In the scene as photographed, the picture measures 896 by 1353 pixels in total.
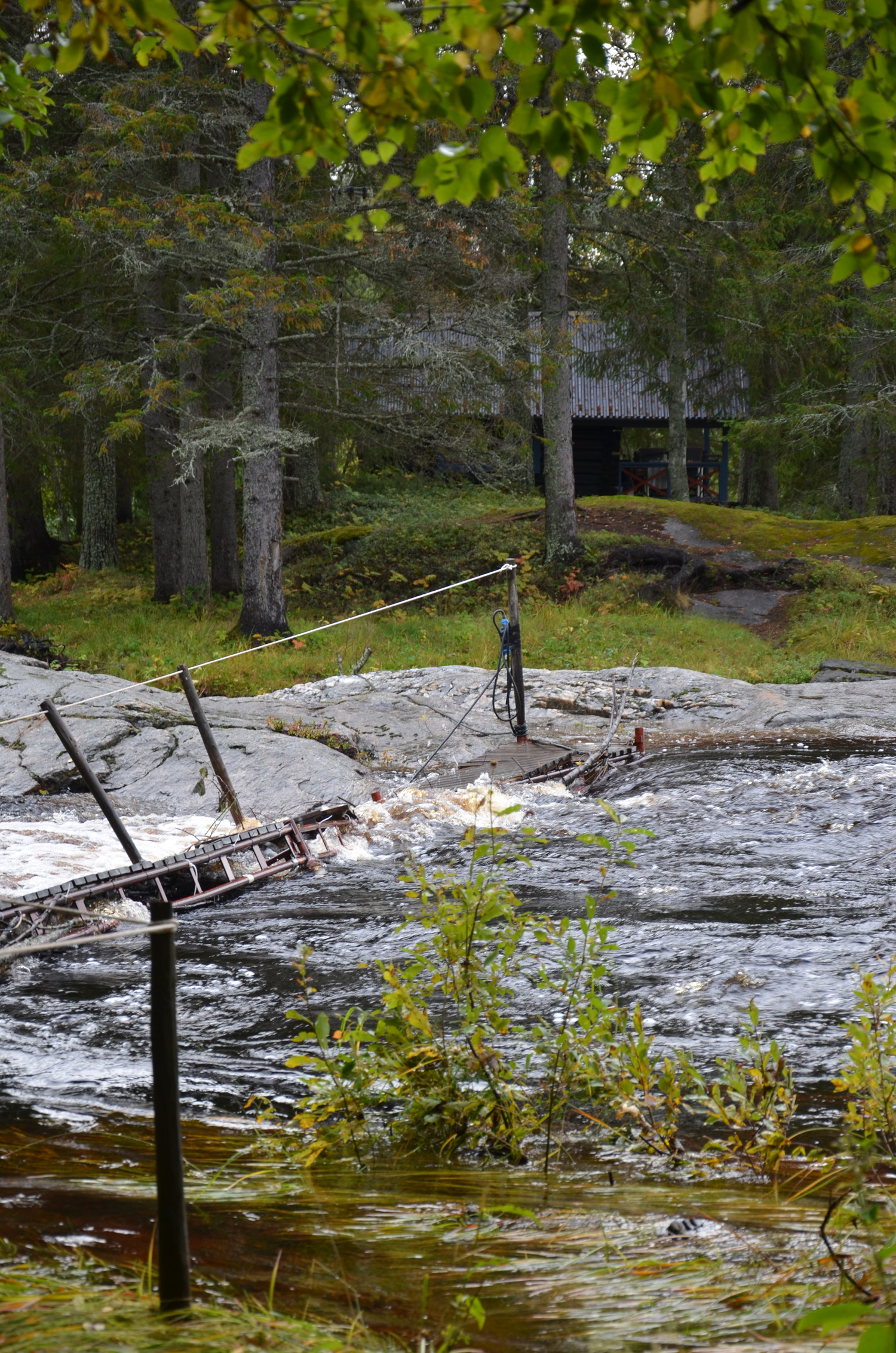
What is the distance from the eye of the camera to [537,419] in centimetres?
3212

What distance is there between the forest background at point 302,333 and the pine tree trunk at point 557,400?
18 centimetres

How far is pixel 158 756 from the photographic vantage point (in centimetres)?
1071

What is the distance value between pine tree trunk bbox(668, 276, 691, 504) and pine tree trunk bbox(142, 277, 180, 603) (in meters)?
12.2

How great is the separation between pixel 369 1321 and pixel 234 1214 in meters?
0.75

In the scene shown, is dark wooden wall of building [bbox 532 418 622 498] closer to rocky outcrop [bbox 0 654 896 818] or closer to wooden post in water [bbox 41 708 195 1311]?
rocky outcrop [bbox 0 654 896 818]

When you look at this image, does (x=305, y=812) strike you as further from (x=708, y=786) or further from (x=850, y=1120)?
(x=850, y=1120)

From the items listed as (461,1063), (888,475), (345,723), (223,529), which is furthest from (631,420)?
(461,1063)

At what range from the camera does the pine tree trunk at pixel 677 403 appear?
26.5m

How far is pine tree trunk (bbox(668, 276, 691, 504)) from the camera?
26500 mm

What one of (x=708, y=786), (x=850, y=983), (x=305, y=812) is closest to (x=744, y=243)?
(x=708, y=786)

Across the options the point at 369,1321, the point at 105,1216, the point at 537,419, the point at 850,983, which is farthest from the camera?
the point at 537,419

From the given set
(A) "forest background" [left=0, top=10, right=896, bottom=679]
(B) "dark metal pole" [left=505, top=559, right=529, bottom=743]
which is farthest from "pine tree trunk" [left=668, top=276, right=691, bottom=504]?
(B) "dark metal pole" [left=505, top=559, right=529, bottom=743]

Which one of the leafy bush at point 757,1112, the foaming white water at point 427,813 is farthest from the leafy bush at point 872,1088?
the foaming white water at point 427,813

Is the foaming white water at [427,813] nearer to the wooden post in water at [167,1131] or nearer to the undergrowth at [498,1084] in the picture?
the undergrowth at [498,1084]
